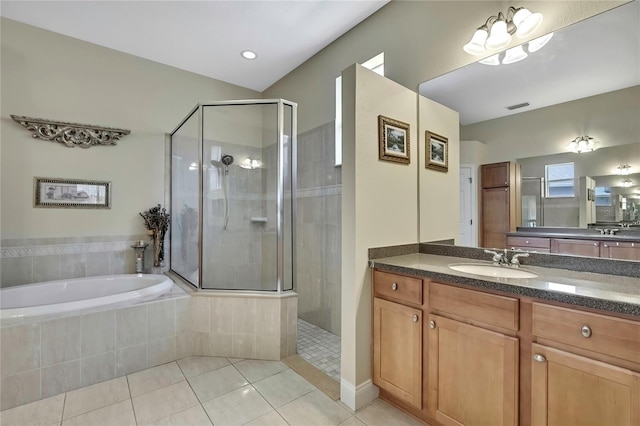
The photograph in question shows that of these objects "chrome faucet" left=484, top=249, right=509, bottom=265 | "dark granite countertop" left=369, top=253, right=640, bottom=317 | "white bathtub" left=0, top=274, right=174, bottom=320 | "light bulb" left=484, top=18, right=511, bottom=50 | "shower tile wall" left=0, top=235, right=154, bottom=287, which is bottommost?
"white bathtub" left=0, top=274, right=174, bottom=320

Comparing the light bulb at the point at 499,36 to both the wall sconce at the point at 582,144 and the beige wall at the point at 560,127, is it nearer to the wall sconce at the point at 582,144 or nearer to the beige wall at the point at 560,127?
the beige wall at the point at 560,127

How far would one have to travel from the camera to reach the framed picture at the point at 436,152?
2.08 m

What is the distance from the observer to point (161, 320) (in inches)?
87.6

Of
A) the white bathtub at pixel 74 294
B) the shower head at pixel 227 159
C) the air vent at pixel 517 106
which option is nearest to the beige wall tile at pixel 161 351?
the white bathtub at pixel 74 294

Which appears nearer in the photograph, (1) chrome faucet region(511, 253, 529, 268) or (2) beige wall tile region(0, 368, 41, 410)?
(1) chrome faucet region(511, 253, 529, 268)

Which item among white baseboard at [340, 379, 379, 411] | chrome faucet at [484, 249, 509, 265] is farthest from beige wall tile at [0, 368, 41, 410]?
chrome faucet at [484, 249, 509, 265]

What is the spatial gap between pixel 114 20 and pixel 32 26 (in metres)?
0.80

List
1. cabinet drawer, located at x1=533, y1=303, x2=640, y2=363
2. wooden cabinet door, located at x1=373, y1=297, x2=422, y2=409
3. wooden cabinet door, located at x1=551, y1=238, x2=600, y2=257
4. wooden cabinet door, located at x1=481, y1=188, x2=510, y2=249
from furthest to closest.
Result: wooden cabinet door, located at x1=481, y1=188, x2=510, y2=249, wooden cabinet door, located at x1=373, y1=297, x2=422, y2=409, wooden cabinet door, located at x1=551, y1=238, x2=600, y2=257, cabinet drawer, located at x1=533, y1=303, x2=640, y2=363

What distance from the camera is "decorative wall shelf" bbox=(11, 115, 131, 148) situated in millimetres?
2598

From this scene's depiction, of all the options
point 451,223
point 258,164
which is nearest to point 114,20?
point 258,164

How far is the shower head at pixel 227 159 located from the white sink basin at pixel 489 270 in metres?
2.38

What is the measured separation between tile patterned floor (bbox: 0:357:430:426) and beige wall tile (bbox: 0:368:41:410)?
1.9 inches

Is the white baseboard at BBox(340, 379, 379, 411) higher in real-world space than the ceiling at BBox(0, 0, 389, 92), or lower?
lower

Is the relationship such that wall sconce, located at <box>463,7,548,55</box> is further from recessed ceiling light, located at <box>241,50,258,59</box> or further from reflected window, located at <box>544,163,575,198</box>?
recessed ceiling light, located at <box>241,50,258,59</box>
